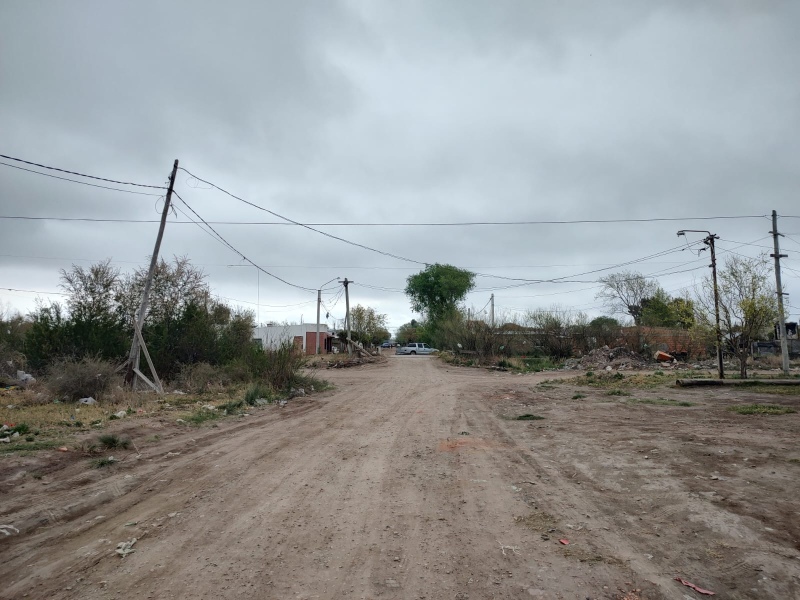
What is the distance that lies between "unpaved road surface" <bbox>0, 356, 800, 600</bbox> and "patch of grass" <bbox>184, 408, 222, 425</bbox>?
1502mm

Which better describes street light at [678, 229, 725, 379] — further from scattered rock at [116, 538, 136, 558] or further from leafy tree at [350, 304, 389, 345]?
leafy tree at [350, 304, 389, 345]

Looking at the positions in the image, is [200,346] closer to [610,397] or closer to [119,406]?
[119,406]

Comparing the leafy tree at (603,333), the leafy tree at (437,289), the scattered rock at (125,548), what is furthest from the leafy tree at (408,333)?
the scattered rock at (125,548)

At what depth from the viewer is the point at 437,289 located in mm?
70188

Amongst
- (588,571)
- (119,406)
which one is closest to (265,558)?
(588,571)

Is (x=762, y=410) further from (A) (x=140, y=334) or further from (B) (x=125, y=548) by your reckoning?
(A) (x=140, y=334)

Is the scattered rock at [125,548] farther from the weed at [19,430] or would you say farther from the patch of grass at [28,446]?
the weed at [19,430]

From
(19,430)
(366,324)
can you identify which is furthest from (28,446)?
(366,324)

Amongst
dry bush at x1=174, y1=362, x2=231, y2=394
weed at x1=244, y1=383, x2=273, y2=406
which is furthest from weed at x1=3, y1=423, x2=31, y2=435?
dry bush at x1=174, y1=362, x2=231, y2=394

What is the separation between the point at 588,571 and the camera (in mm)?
3943

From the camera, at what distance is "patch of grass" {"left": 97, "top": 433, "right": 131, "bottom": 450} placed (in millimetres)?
8031

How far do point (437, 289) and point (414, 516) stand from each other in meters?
65.3

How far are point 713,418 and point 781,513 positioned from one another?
270 inches

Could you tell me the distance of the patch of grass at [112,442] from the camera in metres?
8.03
